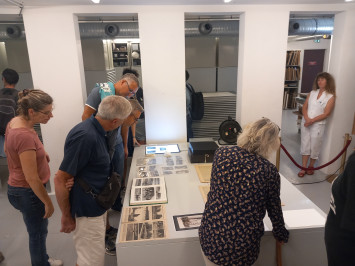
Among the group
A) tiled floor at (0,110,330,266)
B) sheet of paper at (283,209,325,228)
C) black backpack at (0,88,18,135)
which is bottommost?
tiled floor at (0,110,330,266)

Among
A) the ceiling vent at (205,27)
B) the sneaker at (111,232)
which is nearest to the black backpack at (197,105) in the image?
the ceiling vent at (205,27)

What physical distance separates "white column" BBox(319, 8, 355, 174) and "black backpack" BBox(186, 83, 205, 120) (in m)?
1.95

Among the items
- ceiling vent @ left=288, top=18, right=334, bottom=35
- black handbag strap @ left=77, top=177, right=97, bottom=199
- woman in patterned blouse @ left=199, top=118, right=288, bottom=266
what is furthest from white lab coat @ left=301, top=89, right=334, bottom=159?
black handbag strap @ left=77, top=177, right=97, bottom=199

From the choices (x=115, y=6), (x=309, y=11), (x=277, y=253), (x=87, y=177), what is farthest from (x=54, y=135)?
(x=309, y=11)

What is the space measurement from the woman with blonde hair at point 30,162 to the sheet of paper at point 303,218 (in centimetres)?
170

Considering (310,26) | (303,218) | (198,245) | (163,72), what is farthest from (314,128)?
(198,245)

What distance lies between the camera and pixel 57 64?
3.35m

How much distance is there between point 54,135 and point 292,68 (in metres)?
9.05

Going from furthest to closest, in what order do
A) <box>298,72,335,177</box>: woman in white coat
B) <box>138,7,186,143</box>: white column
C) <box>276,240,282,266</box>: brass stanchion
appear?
<box>298,72,335,177</box>: woman in white coat → <box>138,7,186,143</box>: white column → <box>276,240,282,266</box>: brass stanchion

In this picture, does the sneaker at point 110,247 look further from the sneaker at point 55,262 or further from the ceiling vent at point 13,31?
the ceiling vent at point 13,31

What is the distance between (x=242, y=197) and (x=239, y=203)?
0.12 ft

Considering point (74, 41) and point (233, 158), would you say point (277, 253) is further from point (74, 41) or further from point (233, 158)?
point (74, 41)

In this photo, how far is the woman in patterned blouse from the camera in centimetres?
135

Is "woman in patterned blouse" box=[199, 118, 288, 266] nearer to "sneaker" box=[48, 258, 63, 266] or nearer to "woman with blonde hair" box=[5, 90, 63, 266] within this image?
"woman with blonde hair" box=[5, 90, 63, 266]
